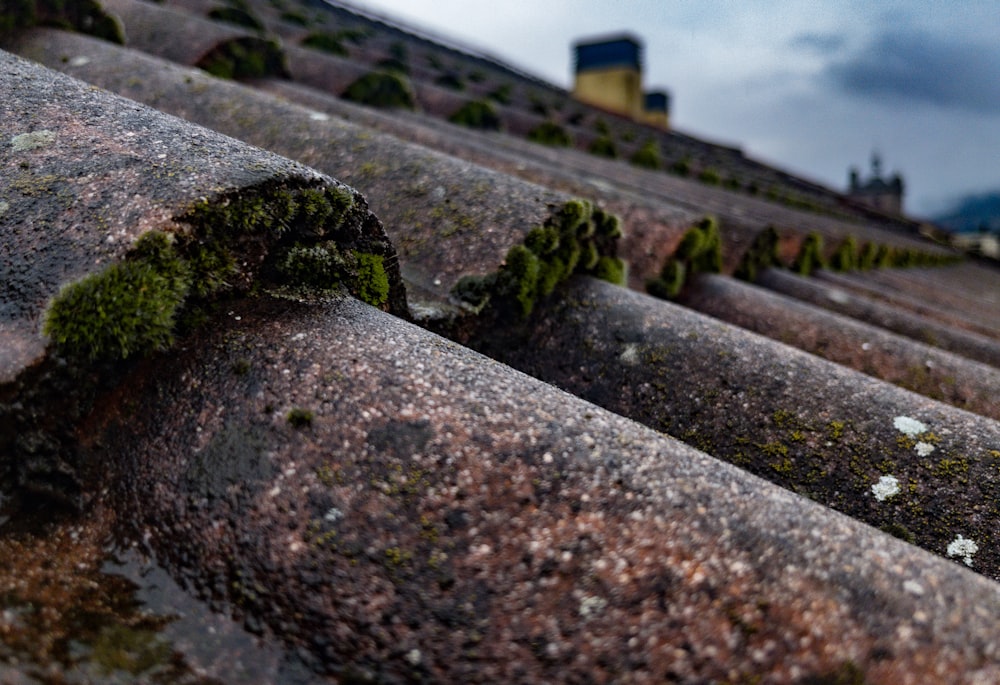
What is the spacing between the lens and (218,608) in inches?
42.1

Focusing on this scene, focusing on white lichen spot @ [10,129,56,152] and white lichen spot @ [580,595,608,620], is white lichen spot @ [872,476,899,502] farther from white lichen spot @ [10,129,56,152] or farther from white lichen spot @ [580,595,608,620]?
white lichen spot @ [10,129,56,152]

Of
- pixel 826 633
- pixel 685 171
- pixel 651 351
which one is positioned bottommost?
pixel 826 633

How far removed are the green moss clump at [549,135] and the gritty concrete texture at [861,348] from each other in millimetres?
3880

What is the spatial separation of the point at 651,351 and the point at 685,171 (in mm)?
6204

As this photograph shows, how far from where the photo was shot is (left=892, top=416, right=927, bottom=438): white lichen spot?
1.71m

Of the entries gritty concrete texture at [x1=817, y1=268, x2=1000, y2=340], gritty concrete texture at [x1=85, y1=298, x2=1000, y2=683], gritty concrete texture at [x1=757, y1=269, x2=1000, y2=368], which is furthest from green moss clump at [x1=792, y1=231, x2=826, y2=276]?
gritty concrete texture at [x1=85, y1=298, x2=1000, y2=683]

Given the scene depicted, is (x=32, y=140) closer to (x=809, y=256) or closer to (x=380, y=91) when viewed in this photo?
(x=380, y=91)

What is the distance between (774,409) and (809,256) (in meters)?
2.83

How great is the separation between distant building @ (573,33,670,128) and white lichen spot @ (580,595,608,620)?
1284cm

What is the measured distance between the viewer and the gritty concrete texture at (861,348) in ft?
7.83

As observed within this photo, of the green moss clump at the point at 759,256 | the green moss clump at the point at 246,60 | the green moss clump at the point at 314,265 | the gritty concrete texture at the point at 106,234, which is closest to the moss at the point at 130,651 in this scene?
the gritty concrete texture at the point at 106,234

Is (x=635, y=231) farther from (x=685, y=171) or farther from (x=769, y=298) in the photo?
(x=685, y=171)

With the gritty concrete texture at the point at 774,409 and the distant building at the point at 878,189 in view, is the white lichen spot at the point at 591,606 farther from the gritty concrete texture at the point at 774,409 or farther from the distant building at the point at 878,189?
the distant building at the point at 878,189

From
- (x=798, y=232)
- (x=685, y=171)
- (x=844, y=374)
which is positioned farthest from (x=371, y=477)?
(x=685, y=171)
